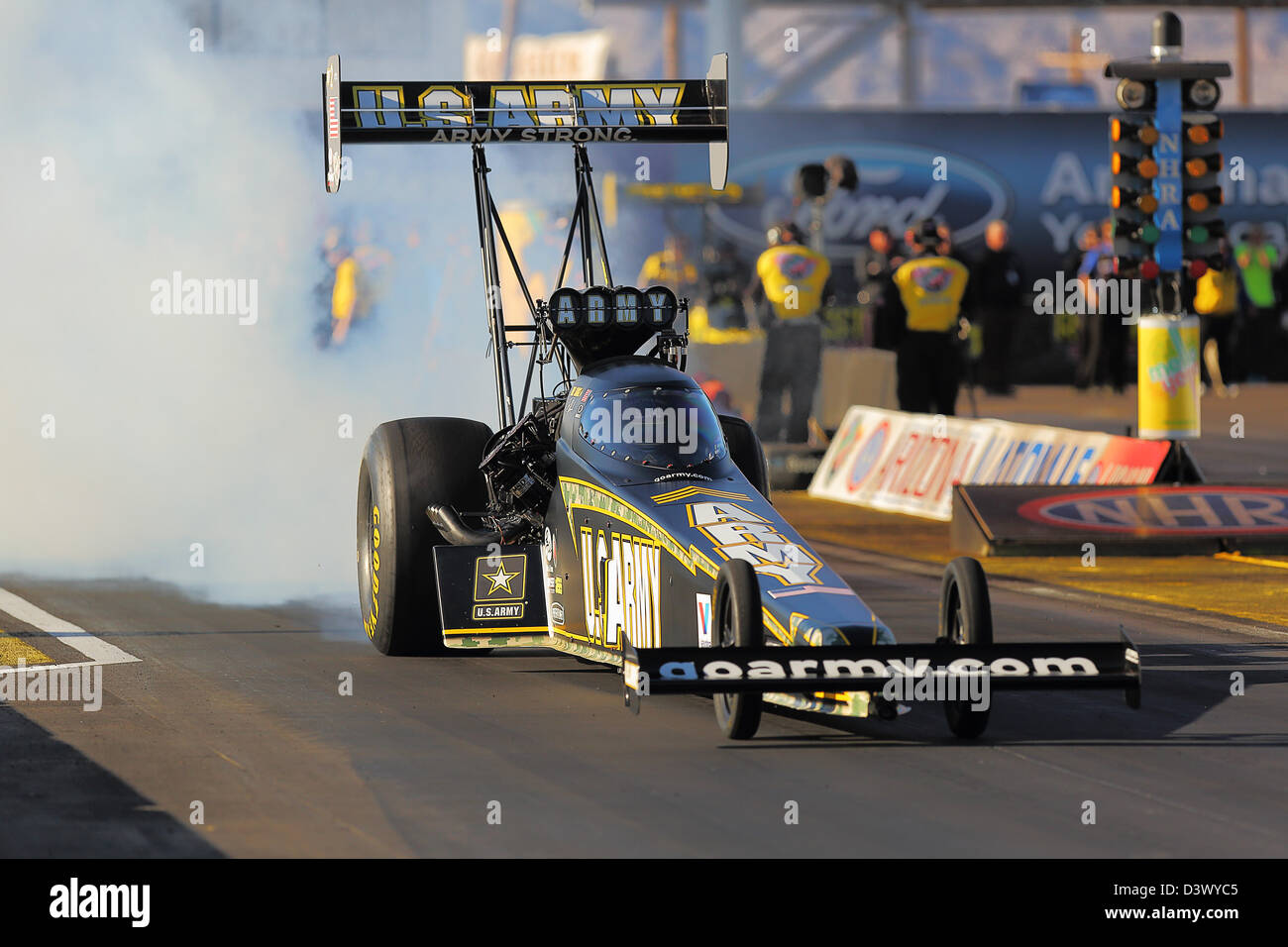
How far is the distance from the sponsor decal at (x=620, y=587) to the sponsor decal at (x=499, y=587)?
600mm

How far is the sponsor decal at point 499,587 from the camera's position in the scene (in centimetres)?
1010

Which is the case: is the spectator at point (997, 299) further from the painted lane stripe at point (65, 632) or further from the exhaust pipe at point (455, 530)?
the exhaust pipe at point (455, 530)

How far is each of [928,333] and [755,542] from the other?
1257 cm

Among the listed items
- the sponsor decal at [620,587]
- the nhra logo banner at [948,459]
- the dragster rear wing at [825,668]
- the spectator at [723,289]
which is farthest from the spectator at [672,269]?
the dragster rear wing at [825,668]

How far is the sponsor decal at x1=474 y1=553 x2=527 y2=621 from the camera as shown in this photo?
10.1m

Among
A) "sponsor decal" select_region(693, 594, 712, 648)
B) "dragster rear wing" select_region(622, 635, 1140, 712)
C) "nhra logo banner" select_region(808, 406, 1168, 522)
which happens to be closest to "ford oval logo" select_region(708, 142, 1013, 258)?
A: "nhra logo banner" select_region(808, 406, 1168, 522)

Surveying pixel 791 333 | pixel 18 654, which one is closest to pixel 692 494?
pixel 18 654

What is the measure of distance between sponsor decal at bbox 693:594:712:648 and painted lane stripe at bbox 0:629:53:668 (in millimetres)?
3470

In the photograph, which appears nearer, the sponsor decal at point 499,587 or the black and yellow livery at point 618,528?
the black and yellow livery at point 618,528

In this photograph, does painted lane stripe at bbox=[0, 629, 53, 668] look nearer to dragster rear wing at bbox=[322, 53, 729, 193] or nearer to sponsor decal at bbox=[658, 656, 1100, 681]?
dragster rear wing at bbox=[322, 53, 729, 193]

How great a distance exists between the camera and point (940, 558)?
14.9m

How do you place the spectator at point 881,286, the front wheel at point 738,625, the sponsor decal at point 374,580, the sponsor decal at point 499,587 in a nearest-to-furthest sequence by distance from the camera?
the front wheel at point 738,625 < the sponsor decal at point 499,587 < the sponsor decal at point 374,580 < the spectator at point 881,286

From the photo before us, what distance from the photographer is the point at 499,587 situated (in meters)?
10.1
